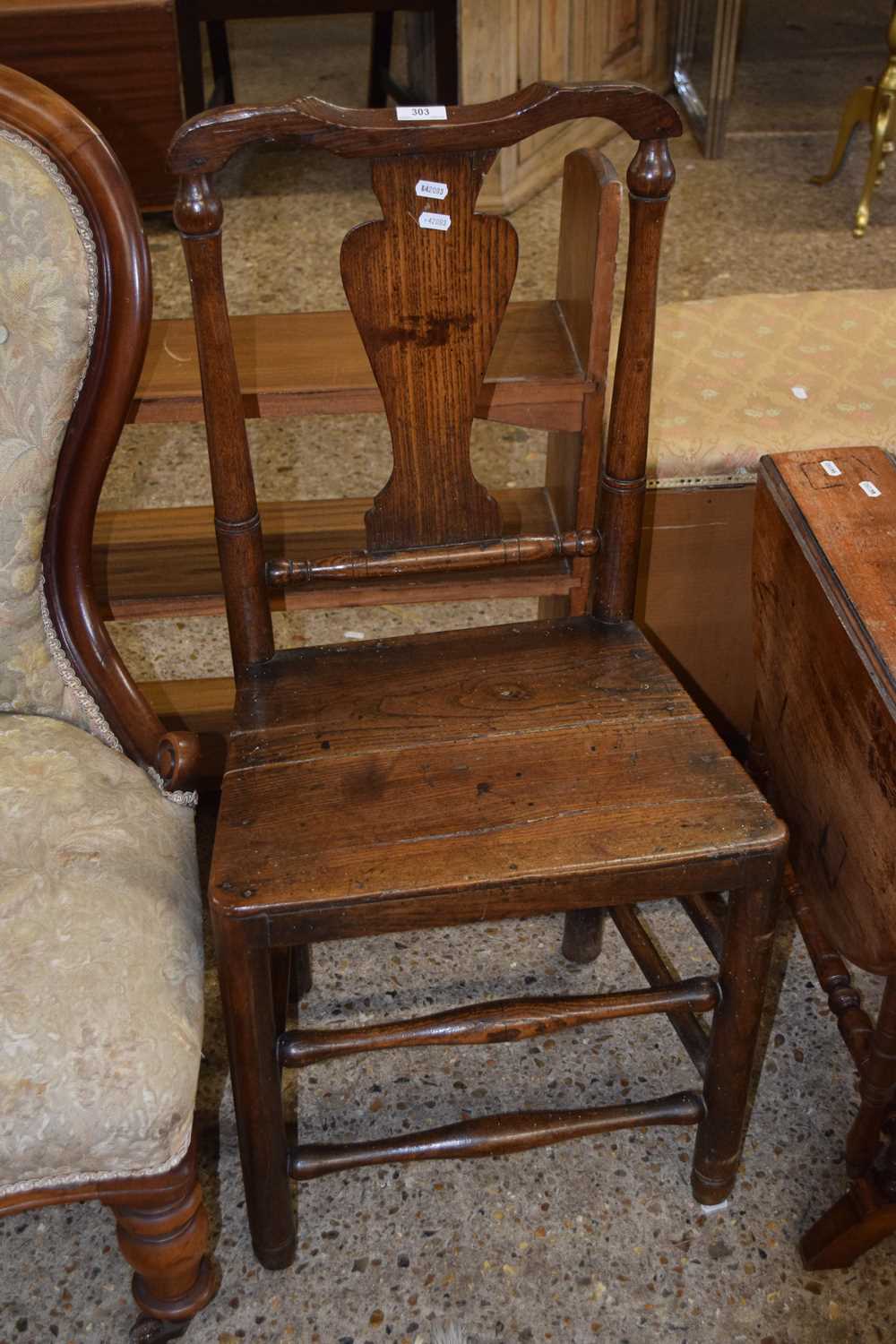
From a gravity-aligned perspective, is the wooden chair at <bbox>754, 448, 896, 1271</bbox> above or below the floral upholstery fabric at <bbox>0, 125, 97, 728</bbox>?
below

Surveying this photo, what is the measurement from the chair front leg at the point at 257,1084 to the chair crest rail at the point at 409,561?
0.41 m

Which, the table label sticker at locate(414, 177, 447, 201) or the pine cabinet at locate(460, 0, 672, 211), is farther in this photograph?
the pine cabinet at locate(460, 0, 672, 211)

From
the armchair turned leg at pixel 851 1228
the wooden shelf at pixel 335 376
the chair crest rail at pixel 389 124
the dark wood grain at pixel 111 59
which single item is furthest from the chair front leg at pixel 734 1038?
the dark wood grain at pixel 111 59

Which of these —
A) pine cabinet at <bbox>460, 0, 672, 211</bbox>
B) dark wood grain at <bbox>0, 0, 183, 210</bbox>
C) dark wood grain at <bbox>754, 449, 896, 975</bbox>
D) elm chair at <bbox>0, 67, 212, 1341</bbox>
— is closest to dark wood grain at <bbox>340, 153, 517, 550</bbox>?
elm chair at <bbox>0, 67, 212, 1341</bbox>

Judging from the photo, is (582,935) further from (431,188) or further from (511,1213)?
(431,188)

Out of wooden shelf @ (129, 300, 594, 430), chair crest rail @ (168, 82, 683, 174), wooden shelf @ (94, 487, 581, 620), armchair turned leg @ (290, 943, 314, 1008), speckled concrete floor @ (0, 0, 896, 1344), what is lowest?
speckled concrete floor @ (0, 0, 896, 1344)

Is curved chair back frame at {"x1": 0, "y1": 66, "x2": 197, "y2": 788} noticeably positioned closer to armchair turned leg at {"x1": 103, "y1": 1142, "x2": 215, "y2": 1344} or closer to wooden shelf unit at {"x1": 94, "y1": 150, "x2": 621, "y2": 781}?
wooden shelf unit at {"x1": 94, "y1": 150, "x2": 621, "y2": 781}

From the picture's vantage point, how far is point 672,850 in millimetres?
1187

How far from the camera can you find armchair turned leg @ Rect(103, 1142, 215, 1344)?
1.19 metres

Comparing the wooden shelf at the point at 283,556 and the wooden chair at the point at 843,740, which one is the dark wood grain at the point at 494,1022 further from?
the wooden shelf at the point at 283,556

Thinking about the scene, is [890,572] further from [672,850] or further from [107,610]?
[107,610]

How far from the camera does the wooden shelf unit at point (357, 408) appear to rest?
5.02 feet

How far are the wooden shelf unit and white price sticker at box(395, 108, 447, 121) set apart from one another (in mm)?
239

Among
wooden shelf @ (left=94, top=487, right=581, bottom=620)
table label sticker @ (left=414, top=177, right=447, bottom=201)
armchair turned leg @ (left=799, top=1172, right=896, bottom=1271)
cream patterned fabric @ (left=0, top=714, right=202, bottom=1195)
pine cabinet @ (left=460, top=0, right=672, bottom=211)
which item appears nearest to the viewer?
cream patterned fabric @ (left=0, top=714, right=202, bottom=1195)
